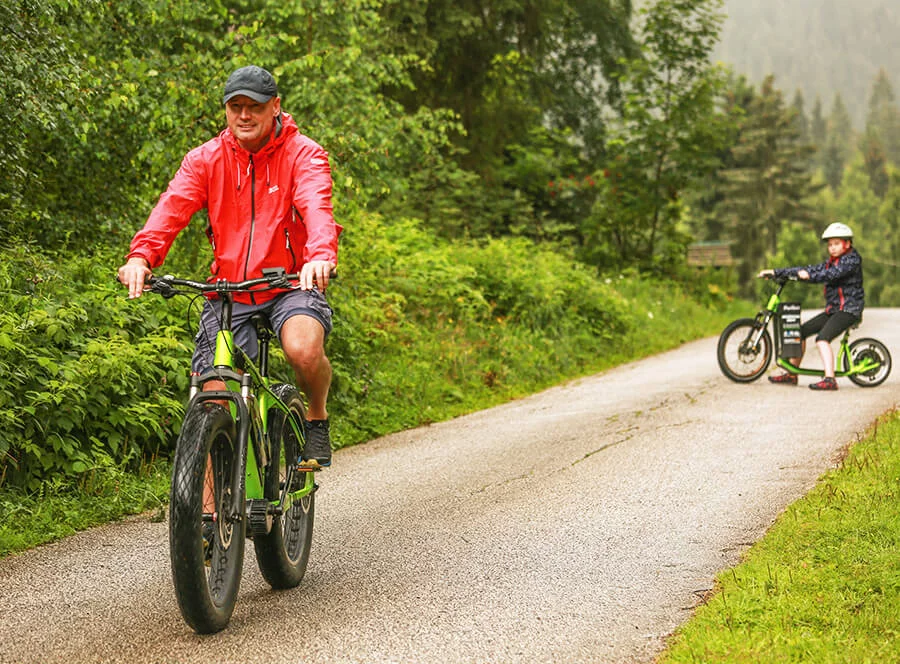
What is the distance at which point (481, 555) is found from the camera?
560 centimetres

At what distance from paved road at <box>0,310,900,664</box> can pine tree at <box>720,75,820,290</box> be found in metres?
55.1

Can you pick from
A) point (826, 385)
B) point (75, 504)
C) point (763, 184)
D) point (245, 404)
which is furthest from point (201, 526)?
point (763, 184)

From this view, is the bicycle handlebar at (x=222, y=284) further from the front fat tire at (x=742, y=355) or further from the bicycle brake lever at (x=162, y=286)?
the front fat tire at (x=742, y=355)

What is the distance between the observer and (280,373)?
9.32m

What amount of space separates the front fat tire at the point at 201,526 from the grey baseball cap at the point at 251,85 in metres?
1.37

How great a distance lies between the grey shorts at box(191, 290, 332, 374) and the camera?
4652 millimetres

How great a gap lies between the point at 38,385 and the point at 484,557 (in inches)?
125

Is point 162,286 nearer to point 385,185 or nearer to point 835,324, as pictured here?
point 385,185

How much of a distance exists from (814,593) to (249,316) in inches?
110

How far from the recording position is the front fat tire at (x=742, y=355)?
13156 mm

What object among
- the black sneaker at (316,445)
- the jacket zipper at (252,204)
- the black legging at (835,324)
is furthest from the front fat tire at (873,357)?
the jacket zipper at (252,204)

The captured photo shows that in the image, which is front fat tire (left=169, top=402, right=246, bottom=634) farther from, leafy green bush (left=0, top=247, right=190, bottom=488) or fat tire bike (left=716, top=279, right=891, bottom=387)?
fat tire bike (left=716, top=279, right=891, bottom=387)

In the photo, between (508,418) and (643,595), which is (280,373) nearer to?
(508,418)

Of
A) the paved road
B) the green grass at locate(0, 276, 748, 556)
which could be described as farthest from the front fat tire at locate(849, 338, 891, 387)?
the green grass at locate(0, 276, 748, 556)
